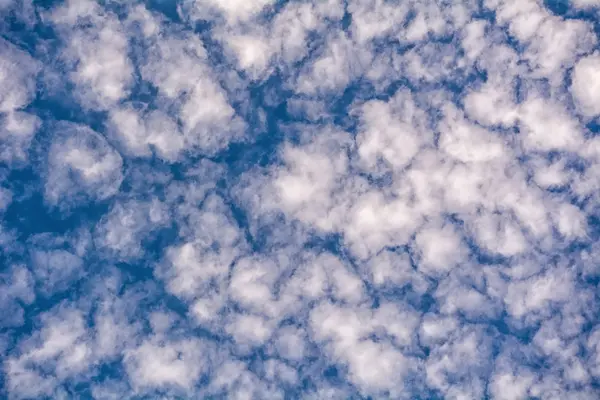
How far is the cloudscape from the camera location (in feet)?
20.0

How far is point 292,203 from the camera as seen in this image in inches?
249

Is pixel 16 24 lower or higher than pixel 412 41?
lower

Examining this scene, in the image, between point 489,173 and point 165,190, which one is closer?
point 489,173

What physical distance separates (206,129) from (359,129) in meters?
1.72

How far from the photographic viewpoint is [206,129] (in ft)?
21.0

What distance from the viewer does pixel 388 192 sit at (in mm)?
6254

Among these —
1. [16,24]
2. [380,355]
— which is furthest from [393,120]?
[16,24]

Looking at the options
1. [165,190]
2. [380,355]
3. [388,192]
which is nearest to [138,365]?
[165,190]

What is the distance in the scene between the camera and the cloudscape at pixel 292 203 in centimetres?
610

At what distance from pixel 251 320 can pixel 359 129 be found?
245 centimetres

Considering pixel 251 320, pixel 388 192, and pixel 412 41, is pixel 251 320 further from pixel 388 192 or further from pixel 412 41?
pixel 412 41

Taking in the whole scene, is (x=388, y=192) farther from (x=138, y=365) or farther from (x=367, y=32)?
(x=138, y=365)

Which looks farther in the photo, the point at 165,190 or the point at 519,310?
the point at 165,190

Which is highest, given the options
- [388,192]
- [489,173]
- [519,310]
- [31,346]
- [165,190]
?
[489,173]
